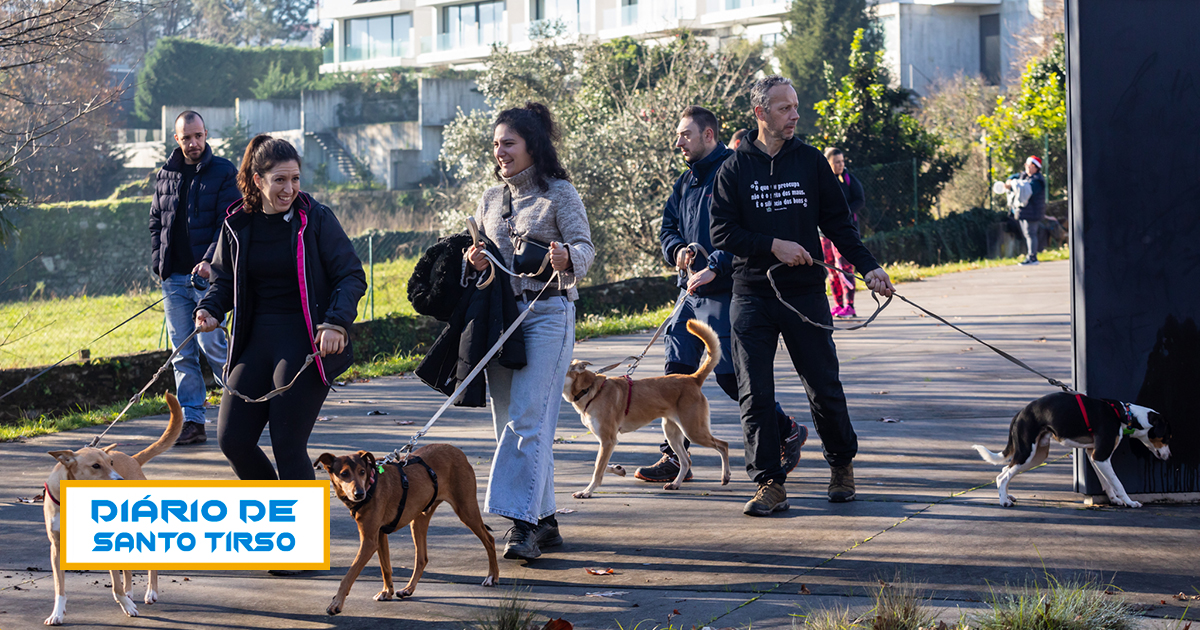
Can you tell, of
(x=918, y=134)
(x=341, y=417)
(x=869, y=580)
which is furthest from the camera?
(x=918, y=134)

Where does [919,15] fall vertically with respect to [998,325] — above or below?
above

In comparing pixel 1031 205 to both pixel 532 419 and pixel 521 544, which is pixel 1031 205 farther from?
pixel 521 544

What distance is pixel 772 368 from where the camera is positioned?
559 centimetres

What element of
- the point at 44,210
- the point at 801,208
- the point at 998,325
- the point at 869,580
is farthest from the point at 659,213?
the point at 44,210

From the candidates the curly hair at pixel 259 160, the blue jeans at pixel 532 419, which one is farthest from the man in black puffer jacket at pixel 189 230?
the blue jeans at pixel 532 419

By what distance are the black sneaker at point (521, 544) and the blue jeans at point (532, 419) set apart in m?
0.08

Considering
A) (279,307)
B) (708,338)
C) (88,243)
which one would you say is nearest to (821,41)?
(88,243)

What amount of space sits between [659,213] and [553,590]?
16186mm

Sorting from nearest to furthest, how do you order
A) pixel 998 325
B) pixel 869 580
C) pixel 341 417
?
pixel 869 580
pixel 341 417
pixel 998 325

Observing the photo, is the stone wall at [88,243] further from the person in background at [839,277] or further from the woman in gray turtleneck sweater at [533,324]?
the woman in gray turtleneck sweater at [533,324]

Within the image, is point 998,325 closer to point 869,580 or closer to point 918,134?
point 869,580

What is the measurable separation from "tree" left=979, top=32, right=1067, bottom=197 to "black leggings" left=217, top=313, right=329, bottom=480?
23698mm

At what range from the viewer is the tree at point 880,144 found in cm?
2298

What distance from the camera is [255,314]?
15.6 feet
